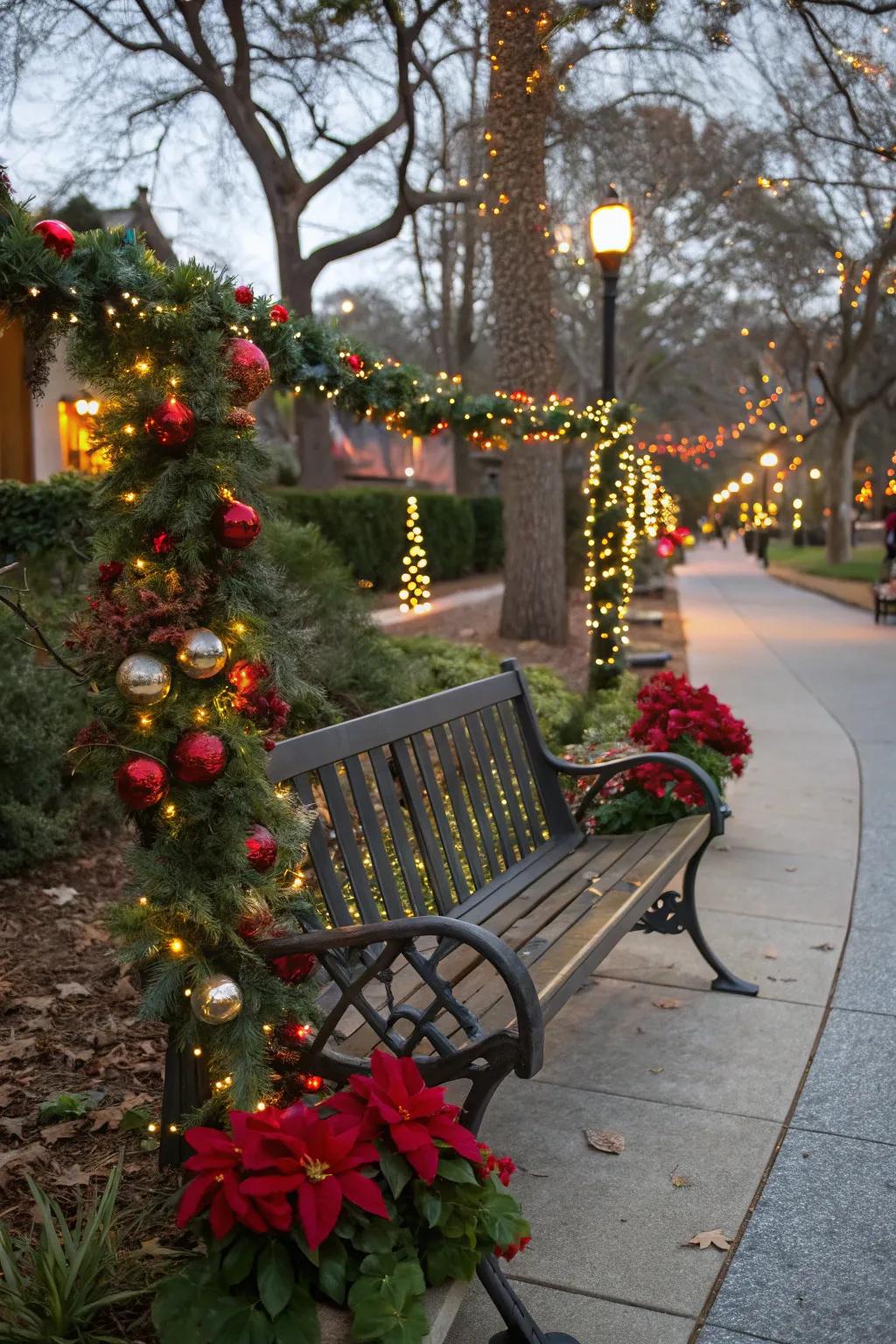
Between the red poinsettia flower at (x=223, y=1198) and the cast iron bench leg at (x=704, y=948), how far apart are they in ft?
8.56

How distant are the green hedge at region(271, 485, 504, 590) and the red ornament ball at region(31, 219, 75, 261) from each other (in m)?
10.6

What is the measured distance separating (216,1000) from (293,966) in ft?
0.78

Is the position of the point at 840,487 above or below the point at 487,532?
above

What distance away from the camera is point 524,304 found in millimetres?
13461

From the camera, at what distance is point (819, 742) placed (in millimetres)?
9820

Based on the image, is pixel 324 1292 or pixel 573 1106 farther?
pixel 573 1106

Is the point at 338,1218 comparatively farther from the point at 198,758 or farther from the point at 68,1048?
the point at 68,1048

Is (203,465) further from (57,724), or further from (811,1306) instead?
(57,724)

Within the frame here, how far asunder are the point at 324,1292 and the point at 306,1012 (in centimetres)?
76

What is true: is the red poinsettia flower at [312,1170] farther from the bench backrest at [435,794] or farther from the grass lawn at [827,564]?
the grass lawn at [827,564]

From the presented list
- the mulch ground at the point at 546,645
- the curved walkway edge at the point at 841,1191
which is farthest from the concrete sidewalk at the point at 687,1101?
the mulch ground at the point at 546,645

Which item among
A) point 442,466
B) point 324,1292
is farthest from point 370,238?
point 442,466

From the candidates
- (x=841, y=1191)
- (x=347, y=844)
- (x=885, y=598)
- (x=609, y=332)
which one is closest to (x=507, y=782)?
(x=347, y=844)

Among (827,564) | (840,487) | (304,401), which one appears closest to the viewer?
(304,401)
